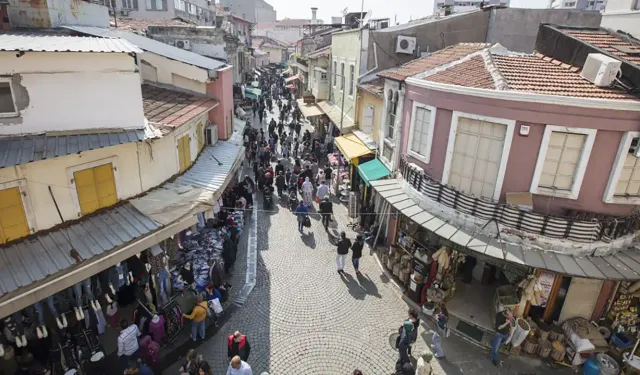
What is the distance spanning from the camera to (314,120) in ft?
118

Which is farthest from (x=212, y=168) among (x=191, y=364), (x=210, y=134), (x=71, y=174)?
(x=191, y=364)

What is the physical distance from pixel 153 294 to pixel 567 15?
21.7 m

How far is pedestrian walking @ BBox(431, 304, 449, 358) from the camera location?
10.6 meters

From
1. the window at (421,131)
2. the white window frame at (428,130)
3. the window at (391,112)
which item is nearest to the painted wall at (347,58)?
the window at (391,112)

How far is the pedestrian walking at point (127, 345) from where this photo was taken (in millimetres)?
9055

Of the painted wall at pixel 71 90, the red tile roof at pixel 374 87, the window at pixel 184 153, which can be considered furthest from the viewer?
the red tile roof at pixel 374 87

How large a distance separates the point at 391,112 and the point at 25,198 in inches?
471

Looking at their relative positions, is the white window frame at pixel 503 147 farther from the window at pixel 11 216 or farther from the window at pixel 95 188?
the window at pixel 11 216

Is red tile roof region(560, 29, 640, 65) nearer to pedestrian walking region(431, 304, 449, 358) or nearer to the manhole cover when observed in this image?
pedestrian walking region(431, 304, 449, 358)

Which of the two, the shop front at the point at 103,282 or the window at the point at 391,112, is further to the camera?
the window at the point at 391,112

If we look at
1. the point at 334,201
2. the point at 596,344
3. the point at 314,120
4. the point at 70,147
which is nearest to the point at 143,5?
the point at 314,120

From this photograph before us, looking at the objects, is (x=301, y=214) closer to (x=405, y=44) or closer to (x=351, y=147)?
(x=351, y=147)

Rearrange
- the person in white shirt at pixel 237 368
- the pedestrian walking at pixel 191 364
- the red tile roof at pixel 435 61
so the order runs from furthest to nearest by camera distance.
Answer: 1. the red tile roof at pixel 435 61
2. the pedestrian walking at pixel 191 364
3. the person in white shirt at pixel 237 368

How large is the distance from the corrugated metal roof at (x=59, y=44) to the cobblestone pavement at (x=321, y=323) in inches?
323
